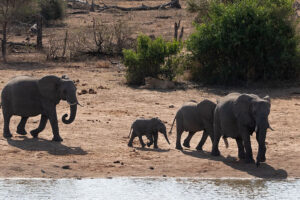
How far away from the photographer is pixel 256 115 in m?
11.4

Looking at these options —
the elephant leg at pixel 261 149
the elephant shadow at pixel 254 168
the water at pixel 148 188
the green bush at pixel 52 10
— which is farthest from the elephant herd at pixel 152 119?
the green bush at pixel 52 10

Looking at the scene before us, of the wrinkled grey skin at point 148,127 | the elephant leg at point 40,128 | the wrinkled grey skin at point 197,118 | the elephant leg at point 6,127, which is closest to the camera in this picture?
the wrinkled grey skin at point 197,118

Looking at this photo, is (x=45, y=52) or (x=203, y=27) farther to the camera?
(x=45, y=52)

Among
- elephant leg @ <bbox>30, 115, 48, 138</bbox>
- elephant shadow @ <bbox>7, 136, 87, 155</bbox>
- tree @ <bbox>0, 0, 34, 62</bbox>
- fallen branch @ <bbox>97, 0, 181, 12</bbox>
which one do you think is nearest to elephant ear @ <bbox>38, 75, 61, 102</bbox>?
elephant leg @ <bbox>30, 115, 48, 138</bbox>

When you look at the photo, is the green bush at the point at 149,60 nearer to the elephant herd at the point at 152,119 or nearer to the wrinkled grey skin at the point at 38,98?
the elephant herd at the point at 152,119

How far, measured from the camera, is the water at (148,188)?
10914 mm

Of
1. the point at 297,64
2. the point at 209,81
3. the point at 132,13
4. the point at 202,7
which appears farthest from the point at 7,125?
the point at 132,13

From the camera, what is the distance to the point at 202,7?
88.3 ft

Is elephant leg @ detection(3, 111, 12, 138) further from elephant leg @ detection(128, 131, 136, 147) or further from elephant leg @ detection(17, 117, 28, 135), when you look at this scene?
elephant leg @ detection(128, 131, 136, 147)

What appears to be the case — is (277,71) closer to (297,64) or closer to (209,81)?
(297,64)

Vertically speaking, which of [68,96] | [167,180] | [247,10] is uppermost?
[247,10]

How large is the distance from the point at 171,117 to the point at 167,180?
4657 mm

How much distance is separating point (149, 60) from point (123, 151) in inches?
309

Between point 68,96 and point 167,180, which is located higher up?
point 68,96
